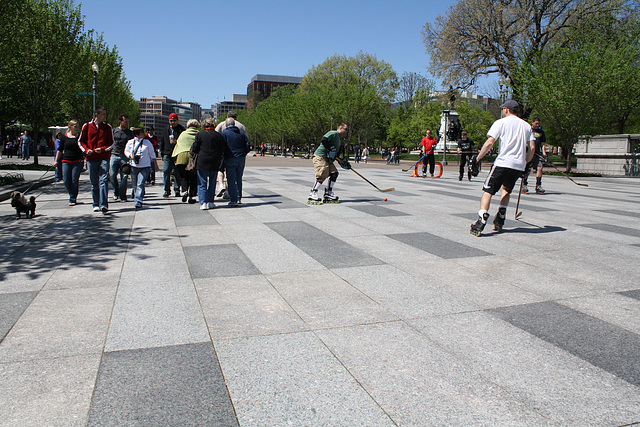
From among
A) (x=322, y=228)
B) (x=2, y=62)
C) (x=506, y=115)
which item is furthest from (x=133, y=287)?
(x=2, y=62)

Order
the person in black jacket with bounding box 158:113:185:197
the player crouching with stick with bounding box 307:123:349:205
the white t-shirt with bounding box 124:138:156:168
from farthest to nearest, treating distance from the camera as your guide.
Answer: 1. the person in black jacket with bounding box 158:113:185:197
2. the white t-shirt with bounding box 124:138:156:168
3. the player crouching with stick with bounding box 307:123:349:205

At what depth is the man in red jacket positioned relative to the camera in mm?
9227

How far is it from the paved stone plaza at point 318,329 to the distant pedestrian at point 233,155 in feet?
9.88

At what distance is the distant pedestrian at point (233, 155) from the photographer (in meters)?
10.2

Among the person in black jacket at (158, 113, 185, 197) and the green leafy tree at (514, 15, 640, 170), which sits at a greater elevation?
the green leafy tree at (514, 15, 640, 170)

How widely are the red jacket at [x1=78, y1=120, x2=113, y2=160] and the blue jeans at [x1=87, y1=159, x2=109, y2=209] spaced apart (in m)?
0.17

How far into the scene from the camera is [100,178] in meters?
9.62

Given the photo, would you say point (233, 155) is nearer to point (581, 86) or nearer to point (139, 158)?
point (139, 158)

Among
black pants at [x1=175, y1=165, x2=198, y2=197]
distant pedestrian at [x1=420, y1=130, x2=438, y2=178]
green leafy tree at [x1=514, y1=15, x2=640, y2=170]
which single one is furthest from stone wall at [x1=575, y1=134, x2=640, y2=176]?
black pants at [x1=175, y1=165, x2=198, y2=197]

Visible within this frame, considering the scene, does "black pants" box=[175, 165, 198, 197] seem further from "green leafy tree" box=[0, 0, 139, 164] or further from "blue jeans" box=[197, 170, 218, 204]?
"green leafy tree" box=[0, 0, 139, 164]

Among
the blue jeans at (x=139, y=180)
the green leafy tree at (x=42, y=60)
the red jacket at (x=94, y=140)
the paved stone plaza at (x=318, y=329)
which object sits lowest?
the paved stone plaza at (x=318, y=329)

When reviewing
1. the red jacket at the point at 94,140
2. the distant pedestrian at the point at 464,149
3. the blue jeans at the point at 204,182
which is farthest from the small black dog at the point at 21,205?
the distant pedestrian at the point at 464,149

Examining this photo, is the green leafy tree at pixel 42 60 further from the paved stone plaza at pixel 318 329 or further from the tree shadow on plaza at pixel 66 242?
the paved stone plaza at pixel 318 329

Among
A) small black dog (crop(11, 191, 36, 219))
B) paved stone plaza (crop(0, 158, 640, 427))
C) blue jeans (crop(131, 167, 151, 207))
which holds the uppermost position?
blue jeans (crop(131, 167, 151, 207))
